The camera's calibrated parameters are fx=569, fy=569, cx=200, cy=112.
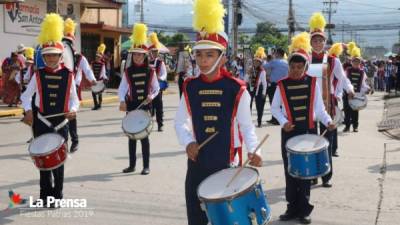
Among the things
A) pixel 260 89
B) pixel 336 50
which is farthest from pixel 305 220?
pixel 260 89

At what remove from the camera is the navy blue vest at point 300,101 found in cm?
658

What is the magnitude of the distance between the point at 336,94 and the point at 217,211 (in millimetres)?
5356

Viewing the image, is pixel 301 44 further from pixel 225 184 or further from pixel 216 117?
pixel 225 184

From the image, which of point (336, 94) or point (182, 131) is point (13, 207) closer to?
point (182, 131)

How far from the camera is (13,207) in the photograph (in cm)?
664

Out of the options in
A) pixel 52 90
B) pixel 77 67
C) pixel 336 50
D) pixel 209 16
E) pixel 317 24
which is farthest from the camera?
pixel 77 67

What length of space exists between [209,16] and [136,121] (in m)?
4.05

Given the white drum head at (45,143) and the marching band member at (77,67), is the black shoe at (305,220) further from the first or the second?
the marching band member at (77,67)

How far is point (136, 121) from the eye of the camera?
8.45m

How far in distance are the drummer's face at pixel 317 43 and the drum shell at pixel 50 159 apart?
3725 millimetres

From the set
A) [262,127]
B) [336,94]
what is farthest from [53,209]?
[262,127]

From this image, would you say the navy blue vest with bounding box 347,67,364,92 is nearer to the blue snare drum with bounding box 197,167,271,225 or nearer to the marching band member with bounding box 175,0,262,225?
the marching band member with bounding box 175,0,262,225

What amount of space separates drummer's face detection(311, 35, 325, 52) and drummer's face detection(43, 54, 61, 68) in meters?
3.49

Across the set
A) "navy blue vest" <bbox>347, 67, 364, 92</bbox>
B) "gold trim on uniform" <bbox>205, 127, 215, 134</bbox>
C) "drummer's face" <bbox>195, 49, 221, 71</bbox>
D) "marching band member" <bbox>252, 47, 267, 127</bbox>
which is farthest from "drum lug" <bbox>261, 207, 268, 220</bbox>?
"marching band member" <bbox>252, 47, 267, 127</bbox>
